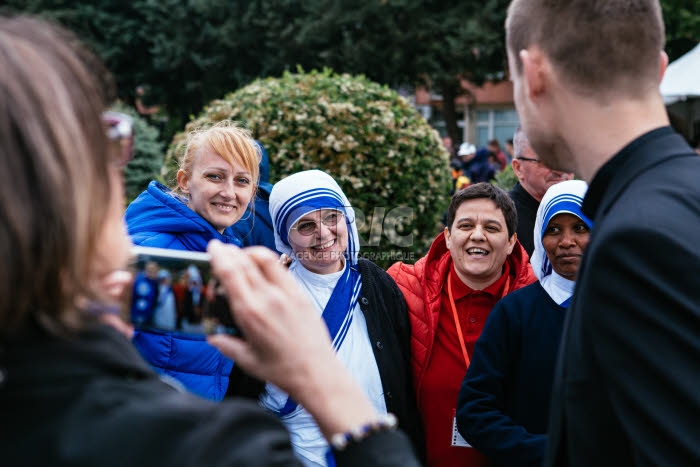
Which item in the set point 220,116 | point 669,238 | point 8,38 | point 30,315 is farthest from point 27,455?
point 220,116

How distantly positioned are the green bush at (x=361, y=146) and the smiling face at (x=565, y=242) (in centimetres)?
308

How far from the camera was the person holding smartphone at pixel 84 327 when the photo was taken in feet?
3.06

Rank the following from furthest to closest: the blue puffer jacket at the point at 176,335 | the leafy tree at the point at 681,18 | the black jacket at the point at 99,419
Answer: the leafy tree at the point at 681,18, the blue puffer jacket at the point at 176,335, the black jacket at the point at 99,419

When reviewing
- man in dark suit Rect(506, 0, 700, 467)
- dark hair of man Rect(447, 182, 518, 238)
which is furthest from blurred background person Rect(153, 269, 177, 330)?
dark hair of man Rect(447, 182, 518, 238)

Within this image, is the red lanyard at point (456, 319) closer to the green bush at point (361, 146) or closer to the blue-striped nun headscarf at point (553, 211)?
the blue-striped nun headscarf at point (553, 211)

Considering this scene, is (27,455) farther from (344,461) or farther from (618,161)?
(618,161)

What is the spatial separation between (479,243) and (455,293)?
→ 274mm

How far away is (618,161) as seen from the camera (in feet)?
5.02

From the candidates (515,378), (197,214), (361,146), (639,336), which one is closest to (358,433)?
(639,336)

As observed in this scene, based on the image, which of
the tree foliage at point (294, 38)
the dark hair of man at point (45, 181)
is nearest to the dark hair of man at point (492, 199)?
the dark hair of man at point (45, 181)

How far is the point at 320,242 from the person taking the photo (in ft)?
11.3

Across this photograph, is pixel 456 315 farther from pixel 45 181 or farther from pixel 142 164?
pixel 142 164

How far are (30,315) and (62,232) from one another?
0.13 meters

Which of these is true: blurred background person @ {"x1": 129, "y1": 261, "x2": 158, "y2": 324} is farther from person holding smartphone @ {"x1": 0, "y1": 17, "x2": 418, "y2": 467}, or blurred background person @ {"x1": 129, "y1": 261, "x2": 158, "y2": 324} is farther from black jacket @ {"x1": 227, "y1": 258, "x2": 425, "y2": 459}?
black jacket @ {"x1": 227, "y1": 258, "x2": 425, "y2": 459}
